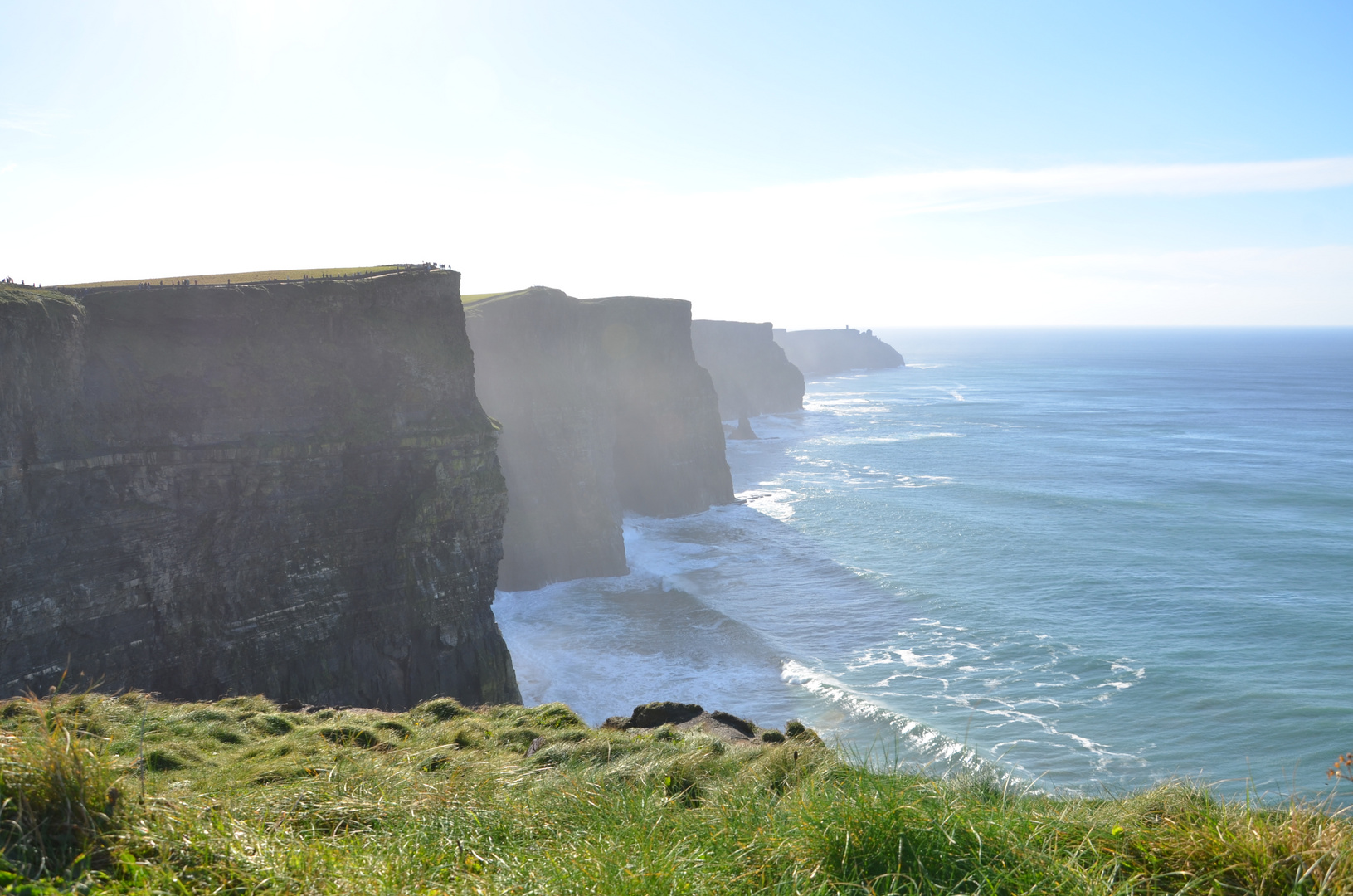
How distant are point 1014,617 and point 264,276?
120 feet

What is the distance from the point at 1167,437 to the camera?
91.4 meters

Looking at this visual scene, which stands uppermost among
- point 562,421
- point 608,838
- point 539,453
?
point 562,421

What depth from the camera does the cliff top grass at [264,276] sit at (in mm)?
28328

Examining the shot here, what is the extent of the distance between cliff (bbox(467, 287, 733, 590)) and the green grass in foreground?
41778 mm

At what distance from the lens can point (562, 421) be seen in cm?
5188

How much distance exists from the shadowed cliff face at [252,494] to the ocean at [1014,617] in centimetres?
836

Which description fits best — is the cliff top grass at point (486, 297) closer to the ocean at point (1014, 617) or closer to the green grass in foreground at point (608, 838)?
the ocean at point (1014, 617)

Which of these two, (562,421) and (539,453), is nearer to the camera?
(539,453)

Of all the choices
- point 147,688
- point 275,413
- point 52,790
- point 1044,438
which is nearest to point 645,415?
point 275,413

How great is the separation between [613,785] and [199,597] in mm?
20664

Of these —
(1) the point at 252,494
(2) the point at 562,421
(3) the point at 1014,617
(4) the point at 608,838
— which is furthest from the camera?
(2) the point at 562,421

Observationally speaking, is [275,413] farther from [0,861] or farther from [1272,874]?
[1272,874]

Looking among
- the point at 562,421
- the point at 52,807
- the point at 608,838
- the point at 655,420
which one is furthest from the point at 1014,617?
the point at 52,807

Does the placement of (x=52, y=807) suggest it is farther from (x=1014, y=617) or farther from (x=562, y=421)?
(x=562, y=421)
